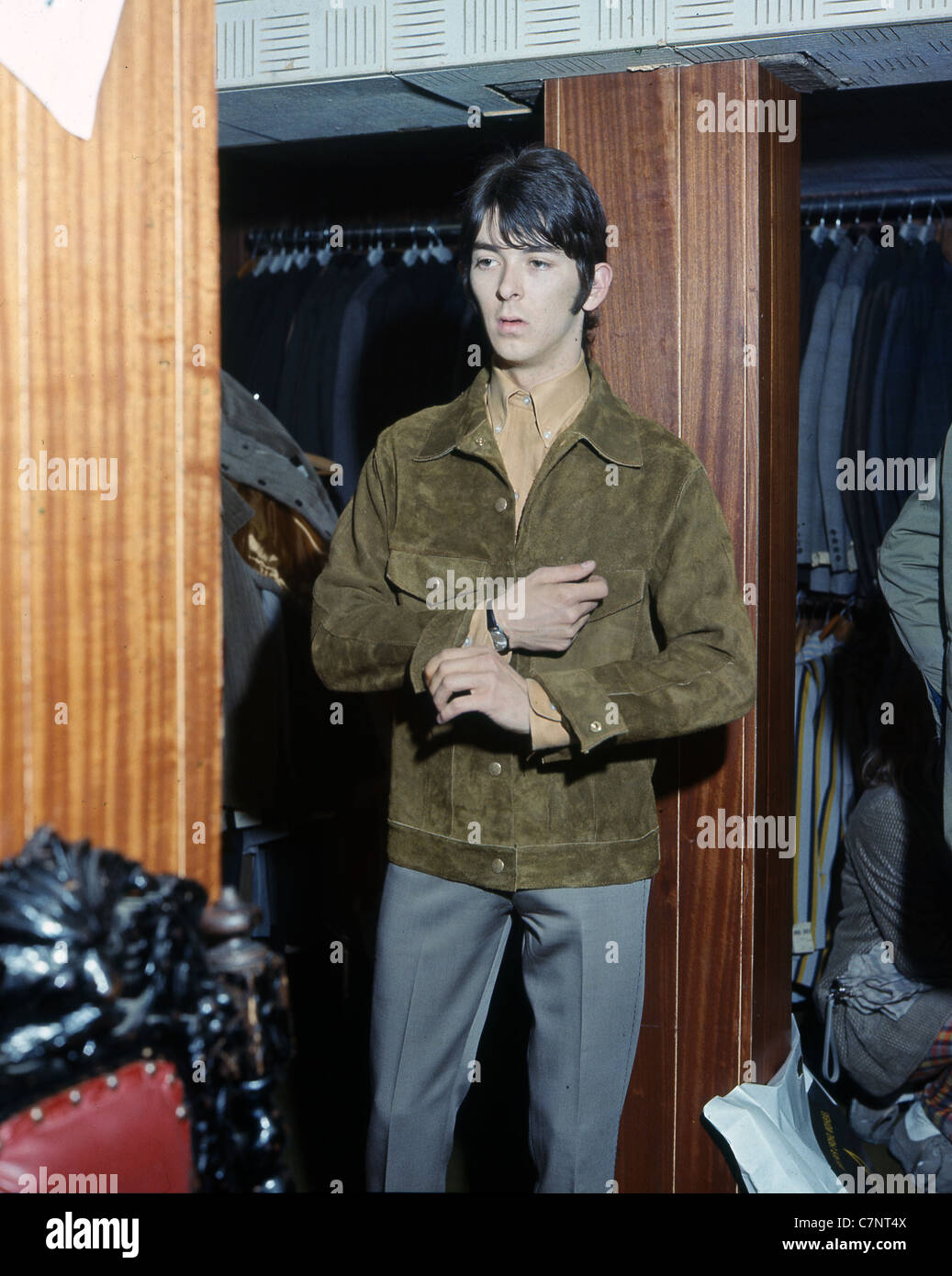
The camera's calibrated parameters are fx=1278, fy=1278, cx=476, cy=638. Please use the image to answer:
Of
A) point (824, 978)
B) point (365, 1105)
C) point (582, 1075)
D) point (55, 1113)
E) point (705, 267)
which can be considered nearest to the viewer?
point (55, 1113)

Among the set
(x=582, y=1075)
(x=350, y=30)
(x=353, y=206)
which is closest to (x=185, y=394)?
(x=582, y=1075)

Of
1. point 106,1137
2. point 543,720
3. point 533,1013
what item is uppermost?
point 543,720

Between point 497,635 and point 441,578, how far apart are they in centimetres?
16

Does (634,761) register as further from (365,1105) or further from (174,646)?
(365,1105)

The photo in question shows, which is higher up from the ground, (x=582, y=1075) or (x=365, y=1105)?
(x=582, y=1075)

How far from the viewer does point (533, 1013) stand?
182 centimetres

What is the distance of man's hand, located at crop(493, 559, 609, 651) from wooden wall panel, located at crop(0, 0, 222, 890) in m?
0.80

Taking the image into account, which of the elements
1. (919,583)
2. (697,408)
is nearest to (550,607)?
(697,408)

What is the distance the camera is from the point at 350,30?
7.81 feet

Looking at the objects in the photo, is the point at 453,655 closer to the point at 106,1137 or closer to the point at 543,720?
the point at 543,720

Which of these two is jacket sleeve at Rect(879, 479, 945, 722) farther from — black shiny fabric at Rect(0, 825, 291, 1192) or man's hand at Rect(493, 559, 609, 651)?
black shiny fabric at Rect(0, 825, 291, 1192)

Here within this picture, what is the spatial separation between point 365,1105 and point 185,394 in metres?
2.27

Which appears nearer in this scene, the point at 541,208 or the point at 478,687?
the point at 478,687

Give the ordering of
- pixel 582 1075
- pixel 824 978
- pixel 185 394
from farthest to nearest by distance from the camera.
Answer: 1. pixel 824 978
2. pixel 582 1075
3. pixel 185 394
